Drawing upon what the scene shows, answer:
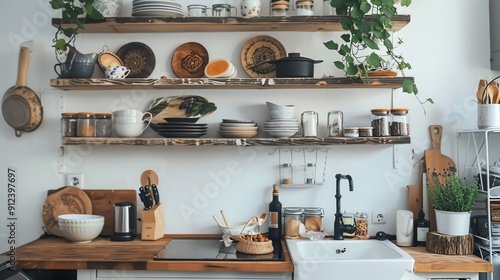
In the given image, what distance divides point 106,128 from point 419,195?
1832 mm

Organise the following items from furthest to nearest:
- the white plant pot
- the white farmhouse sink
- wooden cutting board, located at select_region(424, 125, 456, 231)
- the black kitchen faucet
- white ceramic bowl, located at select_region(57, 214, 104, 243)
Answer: wooden cutting board, located at select_region(424, 125, 456, 231)
the black kitchen faucet
white ceramic bowl, located at select_region(57, 214, 104, 243)
the white plant pot
the white farmhouse sink

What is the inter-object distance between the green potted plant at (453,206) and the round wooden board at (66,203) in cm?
194

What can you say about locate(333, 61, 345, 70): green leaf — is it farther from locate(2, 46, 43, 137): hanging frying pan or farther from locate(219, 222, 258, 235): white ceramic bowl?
locate(2, 46, 43, 137): hanging frying pan

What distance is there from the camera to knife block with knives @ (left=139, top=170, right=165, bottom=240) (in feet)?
9.57

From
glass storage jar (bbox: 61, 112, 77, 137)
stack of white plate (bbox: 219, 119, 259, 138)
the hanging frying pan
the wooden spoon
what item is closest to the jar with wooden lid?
glass storage jar (bbox: 61, 112, 77, 137)

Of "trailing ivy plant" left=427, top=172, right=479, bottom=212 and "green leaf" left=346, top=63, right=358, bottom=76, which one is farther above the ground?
"green leaf" left=346, top=63, right=358, bottom=76

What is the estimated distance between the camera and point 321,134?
3080 millimetres

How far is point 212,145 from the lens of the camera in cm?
286

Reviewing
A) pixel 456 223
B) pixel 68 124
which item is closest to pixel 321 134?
pixel 456 223

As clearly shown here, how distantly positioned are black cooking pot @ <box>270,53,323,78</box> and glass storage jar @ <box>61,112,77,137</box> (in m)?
1.18

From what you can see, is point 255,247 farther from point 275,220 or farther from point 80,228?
point 80,228

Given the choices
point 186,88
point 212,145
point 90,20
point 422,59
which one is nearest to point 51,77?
point 90,20

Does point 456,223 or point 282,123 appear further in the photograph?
point 282,123

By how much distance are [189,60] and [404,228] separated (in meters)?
1.54
